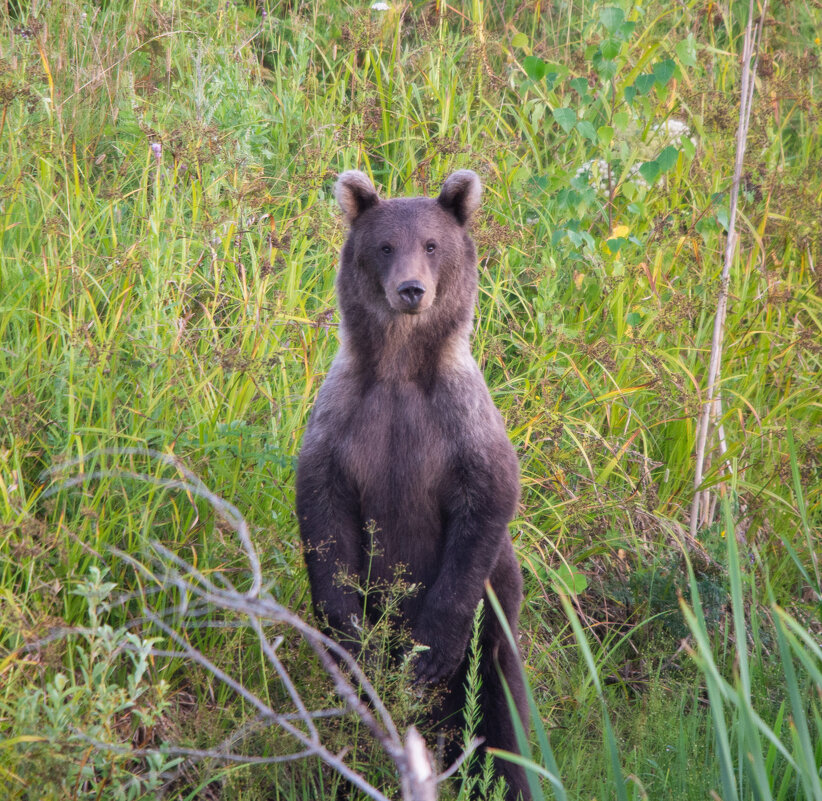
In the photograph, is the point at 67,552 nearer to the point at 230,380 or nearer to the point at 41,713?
the point at 41,713

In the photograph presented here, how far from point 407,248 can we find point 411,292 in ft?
0.77

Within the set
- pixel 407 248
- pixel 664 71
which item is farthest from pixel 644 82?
pixel 407 248

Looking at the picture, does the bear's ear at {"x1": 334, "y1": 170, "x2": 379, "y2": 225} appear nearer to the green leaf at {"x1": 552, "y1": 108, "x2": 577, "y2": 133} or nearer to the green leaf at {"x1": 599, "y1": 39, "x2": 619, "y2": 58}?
the green leaf at {"x1": 552, "y1": 108, "x2": 577, "y2": 133}

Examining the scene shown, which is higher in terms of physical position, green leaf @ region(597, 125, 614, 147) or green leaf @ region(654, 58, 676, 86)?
green leaf @ region(654, 58, 676, 86)

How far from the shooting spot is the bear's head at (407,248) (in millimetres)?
3795

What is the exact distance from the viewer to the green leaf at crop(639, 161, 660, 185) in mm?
5051

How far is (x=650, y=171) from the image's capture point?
16.7 ft

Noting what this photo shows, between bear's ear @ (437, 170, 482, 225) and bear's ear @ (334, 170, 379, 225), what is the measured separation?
28cm

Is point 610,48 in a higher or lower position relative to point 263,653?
higher

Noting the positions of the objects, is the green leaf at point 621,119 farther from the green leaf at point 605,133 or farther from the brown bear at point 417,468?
the brown bear at point 417,468

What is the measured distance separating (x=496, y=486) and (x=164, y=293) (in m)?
1.82

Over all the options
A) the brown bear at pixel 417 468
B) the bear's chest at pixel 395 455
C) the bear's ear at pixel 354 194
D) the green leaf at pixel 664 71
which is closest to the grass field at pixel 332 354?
the green leaf at pixel 664 71

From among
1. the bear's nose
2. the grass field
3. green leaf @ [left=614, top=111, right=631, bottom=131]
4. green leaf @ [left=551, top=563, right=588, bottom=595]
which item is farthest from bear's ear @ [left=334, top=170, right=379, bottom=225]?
green leaf @ [left=614, top=111, right=631, bottom=131]

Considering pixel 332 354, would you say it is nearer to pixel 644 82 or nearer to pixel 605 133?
pixel 605 133
